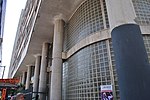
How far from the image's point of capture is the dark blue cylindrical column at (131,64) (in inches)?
98.5

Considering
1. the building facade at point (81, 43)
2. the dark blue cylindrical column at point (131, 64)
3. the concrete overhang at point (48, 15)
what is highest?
A: the concrete overhang at point (48, 15)

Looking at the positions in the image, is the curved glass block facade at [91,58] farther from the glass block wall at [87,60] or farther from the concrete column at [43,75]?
the concrete column at [43,75]

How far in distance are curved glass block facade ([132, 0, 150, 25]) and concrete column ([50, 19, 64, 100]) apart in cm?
853

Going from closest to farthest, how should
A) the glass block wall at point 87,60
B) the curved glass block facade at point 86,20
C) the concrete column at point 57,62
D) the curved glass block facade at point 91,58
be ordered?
the curved glass block facade at point 91,58 → the glass block wall at point 87,60 → the curved glass block facade at point 86,20 → the concrete column at point 57,62

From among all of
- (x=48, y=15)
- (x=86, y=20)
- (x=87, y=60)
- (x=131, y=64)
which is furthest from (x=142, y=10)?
(x=131, y=64)

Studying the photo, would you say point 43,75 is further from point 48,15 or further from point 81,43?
point 81,43

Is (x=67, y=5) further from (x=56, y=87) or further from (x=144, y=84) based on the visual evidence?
(x=144, y=84)

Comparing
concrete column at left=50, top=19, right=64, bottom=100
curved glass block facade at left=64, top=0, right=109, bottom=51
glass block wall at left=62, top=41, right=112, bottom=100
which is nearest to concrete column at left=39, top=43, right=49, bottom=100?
concrete column at left=50, top=19, right=64, bottom=100

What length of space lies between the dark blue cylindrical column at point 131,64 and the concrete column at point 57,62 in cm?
1279

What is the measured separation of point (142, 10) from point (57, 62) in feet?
31.0

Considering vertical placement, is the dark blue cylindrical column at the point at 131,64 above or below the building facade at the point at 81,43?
below

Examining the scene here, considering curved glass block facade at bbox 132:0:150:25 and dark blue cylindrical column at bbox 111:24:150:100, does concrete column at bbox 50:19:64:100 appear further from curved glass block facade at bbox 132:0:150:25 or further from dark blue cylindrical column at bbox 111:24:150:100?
dark blue cylindrical column at bbox 111:24:150:100

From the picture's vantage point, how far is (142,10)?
41.0 ft

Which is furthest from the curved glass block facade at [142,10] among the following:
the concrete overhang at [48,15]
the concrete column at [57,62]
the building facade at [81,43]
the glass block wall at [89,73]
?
the concrete column at [57,62]
